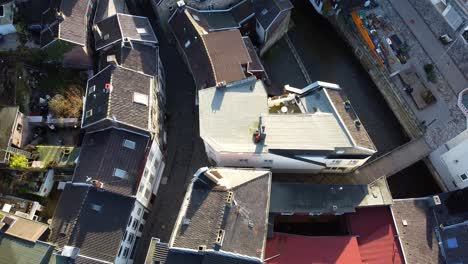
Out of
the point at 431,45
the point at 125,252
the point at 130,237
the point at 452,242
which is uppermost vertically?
the point at 431,45

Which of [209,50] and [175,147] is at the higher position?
[209,50]

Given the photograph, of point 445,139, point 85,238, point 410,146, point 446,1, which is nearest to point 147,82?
point 85,238

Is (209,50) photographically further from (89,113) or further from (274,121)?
(89,113)

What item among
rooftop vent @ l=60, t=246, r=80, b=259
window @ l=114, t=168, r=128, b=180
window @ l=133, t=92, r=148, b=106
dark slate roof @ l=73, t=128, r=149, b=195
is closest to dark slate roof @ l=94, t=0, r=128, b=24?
window @ l=133, t=92, r=148, b=106

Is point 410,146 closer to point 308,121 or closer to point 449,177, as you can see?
point 449,177

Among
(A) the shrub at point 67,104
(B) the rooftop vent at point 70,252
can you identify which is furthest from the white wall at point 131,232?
(A) the shrub at point 67,104

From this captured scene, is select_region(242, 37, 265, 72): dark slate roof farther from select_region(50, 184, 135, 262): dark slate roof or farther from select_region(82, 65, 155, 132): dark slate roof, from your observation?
select_region(50, 184, 135, 262): dark slate roof

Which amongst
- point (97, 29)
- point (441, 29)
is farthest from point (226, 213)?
point (441, 29)
